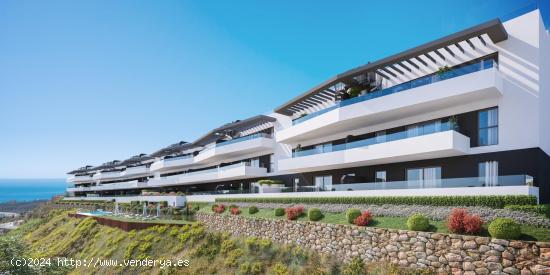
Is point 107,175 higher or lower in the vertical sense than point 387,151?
lower

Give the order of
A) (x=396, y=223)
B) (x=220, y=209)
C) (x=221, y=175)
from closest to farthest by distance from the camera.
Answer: (x=396, y=223) < (x=220, y=209) < (x=221, y=175)

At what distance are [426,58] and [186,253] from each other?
19839 mm

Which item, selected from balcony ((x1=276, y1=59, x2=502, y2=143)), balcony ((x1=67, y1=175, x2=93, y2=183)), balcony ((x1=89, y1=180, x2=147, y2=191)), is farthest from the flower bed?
balcony ((x1=67, y1=175, x2=93, y2=183))

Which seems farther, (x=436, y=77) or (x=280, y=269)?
(x=436, y=77)

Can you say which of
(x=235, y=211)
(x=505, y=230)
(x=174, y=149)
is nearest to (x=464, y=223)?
(x=505, y=230)

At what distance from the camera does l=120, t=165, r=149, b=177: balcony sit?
205 feet

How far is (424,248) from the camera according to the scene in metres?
13.1

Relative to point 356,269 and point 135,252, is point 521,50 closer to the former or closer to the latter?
point 356,269

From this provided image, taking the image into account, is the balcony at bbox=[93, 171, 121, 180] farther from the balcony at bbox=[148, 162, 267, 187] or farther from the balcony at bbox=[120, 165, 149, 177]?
the balcony at bbox=[148, 162, 267, 187]

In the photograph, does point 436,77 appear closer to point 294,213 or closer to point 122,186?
point 294,213

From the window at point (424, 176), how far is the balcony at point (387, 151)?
844 millimetres

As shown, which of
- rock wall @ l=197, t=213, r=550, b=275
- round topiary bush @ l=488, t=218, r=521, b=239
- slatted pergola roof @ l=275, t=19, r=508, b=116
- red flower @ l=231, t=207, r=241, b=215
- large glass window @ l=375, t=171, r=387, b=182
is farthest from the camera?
red flower @ l=231, t=207, r=241, b=215

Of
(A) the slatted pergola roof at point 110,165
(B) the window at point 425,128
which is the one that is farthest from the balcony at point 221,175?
(A) the slatted pergola roof at point 110,165

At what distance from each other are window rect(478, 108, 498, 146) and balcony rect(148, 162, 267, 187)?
841 inches
